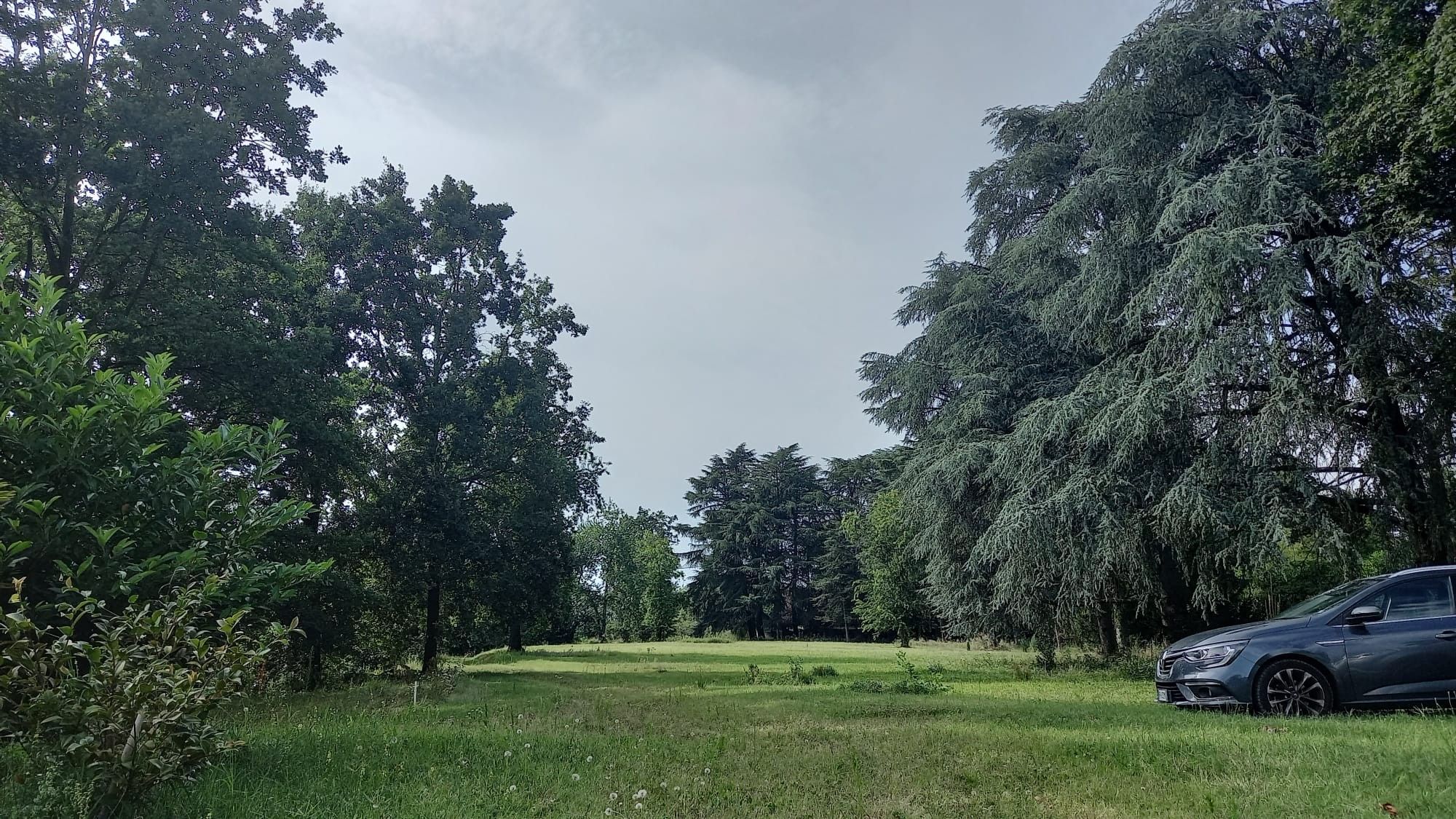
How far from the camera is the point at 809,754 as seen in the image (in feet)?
20.4

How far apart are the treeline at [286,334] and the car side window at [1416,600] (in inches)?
391

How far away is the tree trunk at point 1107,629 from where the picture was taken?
1886 centimetres

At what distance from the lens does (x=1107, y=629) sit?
19.3m

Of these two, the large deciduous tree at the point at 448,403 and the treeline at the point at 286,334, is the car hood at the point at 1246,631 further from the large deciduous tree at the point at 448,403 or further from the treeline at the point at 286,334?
the large deciduous tree at the point at 448,403

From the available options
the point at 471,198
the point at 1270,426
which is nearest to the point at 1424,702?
the point at 1270,426

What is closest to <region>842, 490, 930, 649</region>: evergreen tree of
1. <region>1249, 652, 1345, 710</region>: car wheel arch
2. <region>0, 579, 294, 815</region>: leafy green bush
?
<region>1249, 652, 1345, 710</region>: car wheel arch

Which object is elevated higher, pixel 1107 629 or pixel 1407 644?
pixel 1407 644

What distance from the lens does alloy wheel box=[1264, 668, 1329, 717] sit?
24.1 ft

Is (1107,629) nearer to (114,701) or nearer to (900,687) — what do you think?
(900,687)

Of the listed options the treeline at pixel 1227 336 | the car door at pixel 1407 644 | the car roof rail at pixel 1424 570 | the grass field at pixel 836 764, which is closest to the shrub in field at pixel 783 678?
the treeline at pixel 1227 336

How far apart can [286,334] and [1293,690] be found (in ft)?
62.8

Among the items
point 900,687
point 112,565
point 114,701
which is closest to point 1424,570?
point 900,687

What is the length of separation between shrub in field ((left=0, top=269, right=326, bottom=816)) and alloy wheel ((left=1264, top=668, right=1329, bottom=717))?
9116 mm

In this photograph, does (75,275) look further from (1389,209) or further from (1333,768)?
→ (1389,209)
